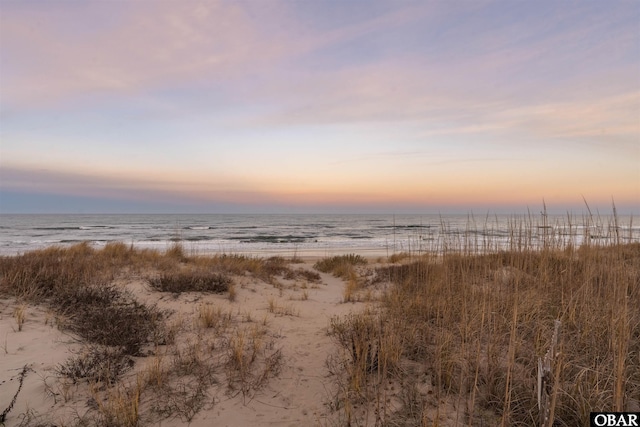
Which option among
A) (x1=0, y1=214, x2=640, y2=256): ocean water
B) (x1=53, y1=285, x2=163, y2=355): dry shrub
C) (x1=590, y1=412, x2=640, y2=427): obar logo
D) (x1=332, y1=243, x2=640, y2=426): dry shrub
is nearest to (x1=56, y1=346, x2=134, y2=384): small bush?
(x1=53, y1=285, x2=163, y2=355): dry shrub

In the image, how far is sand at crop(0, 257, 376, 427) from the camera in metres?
3.16

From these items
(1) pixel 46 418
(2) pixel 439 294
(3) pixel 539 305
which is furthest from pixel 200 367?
(3) pixel 539 305

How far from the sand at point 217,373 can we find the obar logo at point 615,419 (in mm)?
2003

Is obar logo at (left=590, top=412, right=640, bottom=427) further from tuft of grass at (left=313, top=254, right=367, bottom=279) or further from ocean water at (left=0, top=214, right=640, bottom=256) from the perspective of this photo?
tuft of grass at (left=313, top=254, right=367, bottom=279)

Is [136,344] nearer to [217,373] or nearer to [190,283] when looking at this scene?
[217,373]

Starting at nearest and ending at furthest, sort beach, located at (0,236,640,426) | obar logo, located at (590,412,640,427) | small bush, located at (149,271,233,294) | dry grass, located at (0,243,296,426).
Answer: obar logo, located at (590,412,640,427) < beach, located at (0,236,640,426) < dry grass, located at (0,243,296,426) < small bush, located at (149,271,233,294)

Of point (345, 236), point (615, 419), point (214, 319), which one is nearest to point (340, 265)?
point (214, 319)

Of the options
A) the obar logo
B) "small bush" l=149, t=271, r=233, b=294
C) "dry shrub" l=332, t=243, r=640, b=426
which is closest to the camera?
the obar logo

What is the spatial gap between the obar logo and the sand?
6.57 ft

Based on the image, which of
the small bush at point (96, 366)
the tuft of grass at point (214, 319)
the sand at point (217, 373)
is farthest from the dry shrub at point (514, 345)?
the small bush at point (96, 366)

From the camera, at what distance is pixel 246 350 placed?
14.5 ft

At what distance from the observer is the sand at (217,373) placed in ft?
10.4

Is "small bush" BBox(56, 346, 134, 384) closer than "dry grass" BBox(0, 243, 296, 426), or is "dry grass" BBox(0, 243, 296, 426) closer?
"dry grass" BBox(0, 243, 296, 426)

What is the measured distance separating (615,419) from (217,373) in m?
3.49
